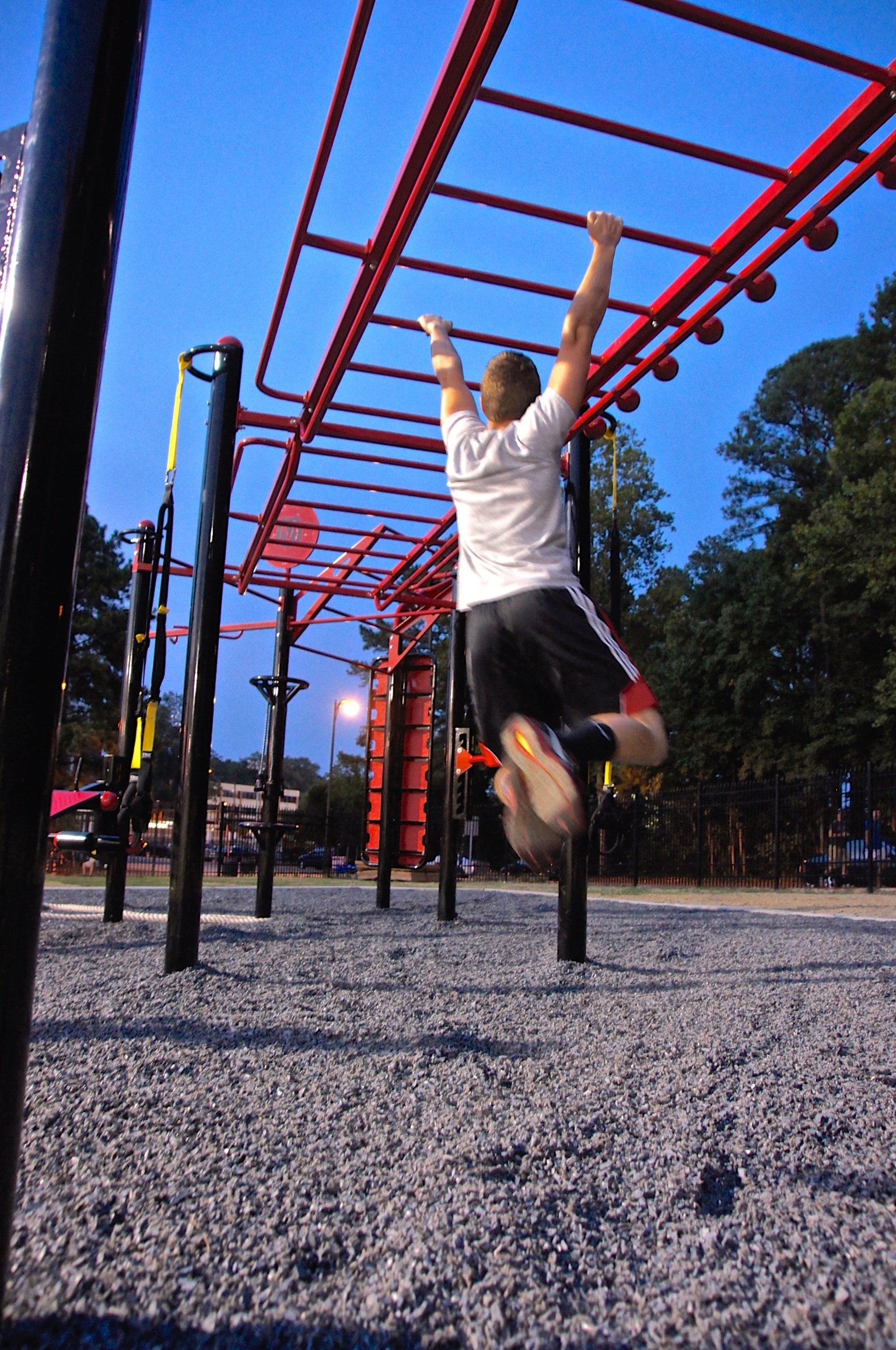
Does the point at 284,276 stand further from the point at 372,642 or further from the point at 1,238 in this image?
the point at 372,642

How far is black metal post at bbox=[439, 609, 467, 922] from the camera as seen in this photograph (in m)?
6.62

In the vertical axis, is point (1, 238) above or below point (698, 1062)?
above

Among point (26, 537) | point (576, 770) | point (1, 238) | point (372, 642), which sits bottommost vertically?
point (576, 770)

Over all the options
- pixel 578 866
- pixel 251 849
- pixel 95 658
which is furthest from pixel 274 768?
pixel 95 658

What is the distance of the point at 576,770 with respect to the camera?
2258 mm

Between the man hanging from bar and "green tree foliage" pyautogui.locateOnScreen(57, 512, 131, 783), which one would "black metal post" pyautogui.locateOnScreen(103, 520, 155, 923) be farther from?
"green tree foliage" pyautogui.locateOnScreen(57, 512, 131, 783)

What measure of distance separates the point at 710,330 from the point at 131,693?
337 cm

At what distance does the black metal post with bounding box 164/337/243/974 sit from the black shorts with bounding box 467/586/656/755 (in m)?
2.22

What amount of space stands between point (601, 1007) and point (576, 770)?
167 centimetres

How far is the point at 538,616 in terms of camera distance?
7.68 ft

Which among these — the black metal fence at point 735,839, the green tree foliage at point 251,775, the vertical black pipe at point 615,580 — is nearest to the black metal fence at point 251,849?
the black metal fence at point 735,839

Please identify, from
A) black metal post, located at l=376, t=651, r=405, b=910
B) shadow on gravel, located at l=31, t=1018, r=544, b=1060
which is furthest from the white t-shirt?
black metal post, located at l=376, t=651, r=405, b=910

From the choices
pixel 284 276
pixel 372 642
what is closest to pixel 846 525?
pixel 372 642

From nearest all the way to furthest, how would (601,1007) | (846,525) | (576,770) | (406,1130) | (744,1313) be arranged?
1. (744,1313)
2. (406,1130)
3. (576,770)
4. (601,1007)
5. (846,525)
